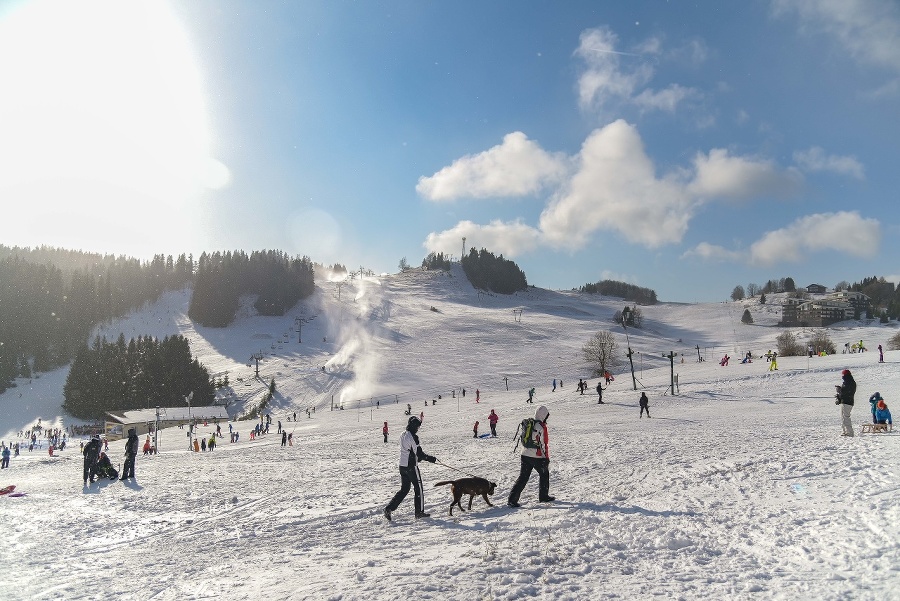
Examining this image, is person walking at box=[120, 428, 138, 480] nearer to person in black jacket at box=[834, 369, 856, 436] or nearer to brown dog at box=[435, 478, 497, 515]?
brown dog at box=[435, 478, 497, 515]

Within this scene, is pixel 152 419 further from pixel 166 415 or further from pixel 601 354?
pixel 601 354

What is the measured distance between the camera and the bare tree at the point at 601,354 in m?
72.6

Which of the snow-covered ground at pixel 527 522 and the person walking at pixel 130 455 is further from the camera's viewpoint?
the person walking at pixel 130 455

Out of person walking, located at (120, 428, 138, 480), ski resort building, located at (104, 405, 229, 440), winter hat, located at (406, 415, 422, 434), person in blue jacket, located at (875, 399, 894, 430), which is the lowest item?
ski resort building, located at (104, 405, 229, 440)

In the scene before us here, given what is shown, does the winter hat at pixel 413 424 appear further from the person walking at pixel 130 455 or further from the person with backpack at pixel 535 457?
the person walking at pixel 130 455

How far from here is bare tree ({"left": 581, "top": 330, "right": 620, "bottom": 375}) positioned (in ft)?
238

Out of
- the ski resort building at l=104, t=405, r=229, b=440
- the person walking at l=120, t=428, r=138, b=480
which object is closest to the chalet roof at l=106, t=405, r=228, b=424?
the ski resort building at l=104, t=405, r=229, b=440

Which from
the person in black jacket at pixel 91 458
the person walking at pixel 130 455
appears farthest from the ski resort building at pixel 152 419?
the person in black jacket at pixel 91 458

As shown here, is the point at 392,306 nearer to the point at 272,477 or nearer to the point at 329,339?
the point at 329,339

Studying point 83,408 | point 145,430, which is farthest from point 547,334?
point 83,408

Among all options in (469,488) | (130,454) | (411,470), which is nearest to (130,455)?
(130,454)

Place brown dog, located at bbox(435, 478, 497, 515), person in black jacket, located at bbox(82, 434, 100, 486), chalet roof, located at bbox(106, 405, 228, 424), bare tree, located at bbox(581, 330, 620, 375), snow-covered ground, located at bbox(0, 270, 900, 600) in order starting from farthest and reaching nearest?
bare tree, located at bbox(581, 330, 620, 375) < chalet roof, located at bbox(106, 405, 228, 424) < person in black jacket, located at bbox(82, 434, 100, 486) < brown dog, located at bbox(435, 478, 497, 515) < snow-covered ground, located at bbox(0, 270, 900, 600)

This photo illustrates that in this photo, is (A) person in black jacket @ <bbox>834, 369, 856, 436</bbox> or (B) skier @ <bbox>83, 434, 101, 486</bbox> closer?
(A) person in black jacket @ <bbox>834, 369, 856, 436</bbox>

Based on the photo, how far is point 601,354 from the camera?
243 feet
